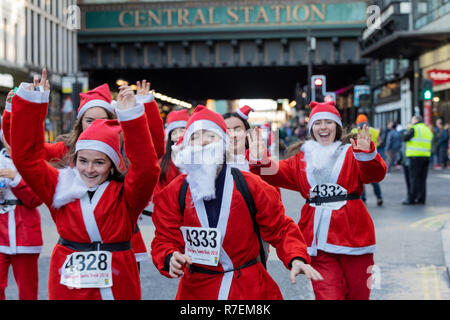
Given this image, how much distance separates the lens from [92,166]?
384cm

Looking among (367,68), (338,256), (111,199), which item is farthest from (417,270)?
(367,68)

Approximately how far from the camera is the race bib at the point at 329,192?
5.00 metres

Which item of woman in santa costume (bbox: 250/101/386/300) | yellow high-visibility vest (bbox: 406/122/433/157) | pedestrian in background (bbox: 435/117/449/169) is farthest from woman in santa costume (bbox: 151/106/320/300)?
pedestrian in background (bbox: 435/117/449/169)

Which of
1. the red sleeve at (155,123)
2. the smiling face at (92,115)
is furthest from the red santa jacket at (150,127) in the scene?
the smiling face at (92,115)

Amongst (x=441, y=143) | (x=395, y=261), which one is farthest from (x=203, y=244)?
(x=441, y=143)

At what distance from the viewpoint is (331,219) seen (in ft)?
16.3

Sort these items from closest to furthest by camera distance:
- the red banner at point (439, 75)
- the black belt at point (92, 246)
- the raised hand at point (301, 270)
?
the raised hand at point (301, 270)
the black belt at point (92, 246)
the red banner at point (439, 75)

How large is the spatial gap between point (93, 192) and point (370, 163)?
1.99m

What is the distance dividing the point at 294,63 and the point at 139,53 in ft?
26.2

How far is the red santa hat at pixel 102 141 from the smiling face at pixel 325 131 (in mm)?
1969

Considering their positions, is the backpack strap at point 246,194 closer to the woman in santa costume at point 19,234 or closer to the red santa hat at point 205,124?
the red santa hat at point 205,124

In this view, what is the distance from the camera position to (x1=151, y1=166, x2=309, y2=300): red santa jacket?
357cm

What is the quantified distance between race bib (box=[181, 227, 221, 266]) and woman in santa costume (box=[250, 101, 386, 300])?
1240 mm
